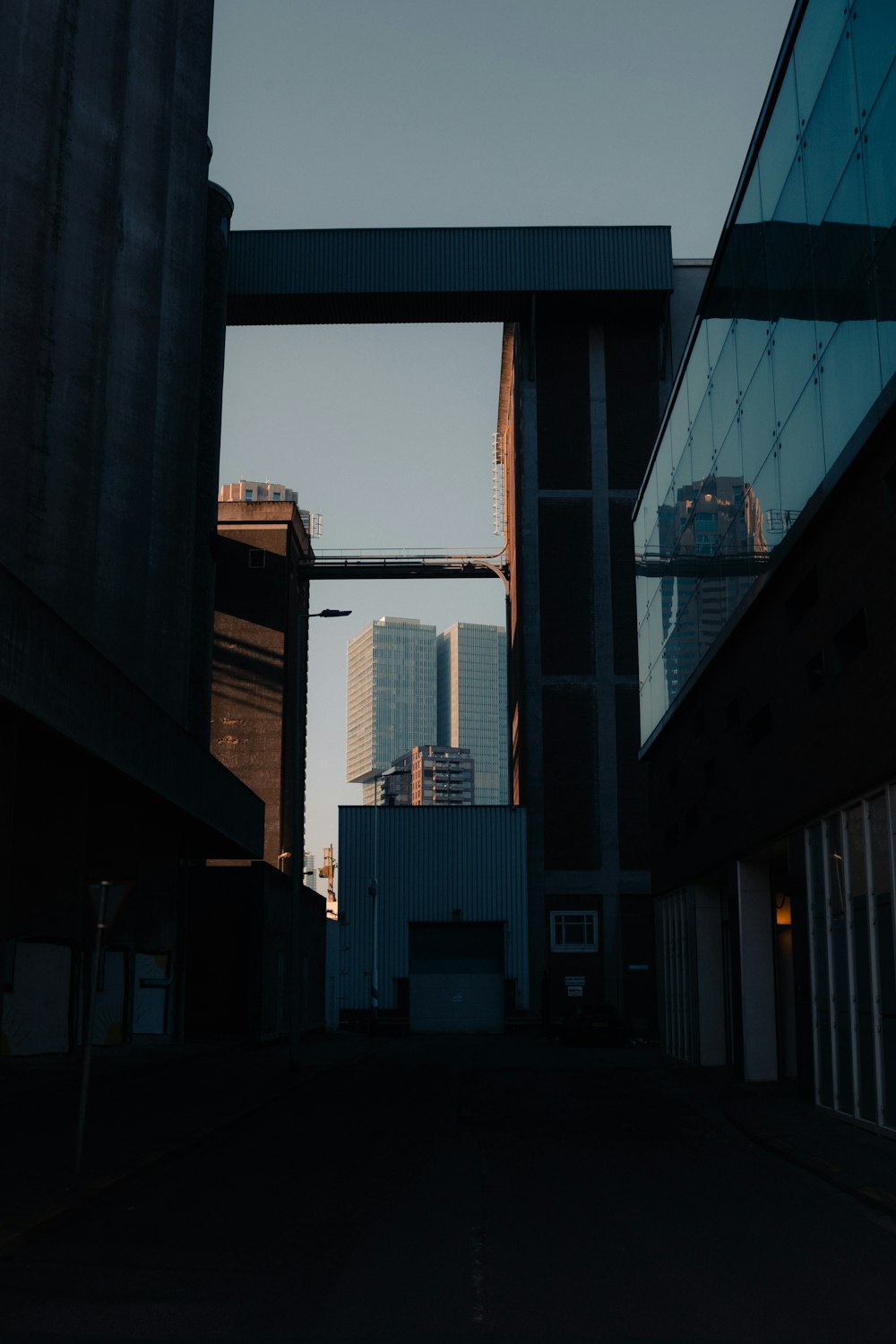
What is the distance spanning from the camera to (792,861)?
795 inches

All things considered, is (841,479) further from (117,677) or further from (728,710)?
(117,677)

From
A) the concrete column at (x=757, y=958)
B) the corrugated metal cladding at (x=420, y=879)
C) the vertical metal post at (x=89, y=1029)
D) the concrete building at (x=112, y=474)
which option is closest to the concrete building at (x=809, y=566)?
the concrete column at (x=757, y=958)

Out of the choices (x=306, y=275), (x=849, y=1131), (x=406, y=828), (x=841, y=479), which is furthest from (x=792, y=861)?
(x=306, y=275)

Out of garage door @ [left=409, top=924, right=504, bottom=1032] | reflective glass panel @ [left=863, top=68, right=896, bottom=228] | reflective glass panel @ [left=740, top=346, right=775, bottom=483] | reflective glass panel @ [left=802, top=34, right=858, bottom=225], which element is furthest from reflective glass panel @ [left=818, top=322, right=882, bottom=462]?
garage door @ [left=409, top=924, right=504, bottom=1032]

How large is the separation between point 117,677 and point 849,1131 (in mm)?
14035

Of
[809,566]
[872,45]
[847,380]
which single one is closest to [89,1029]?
[847,380]

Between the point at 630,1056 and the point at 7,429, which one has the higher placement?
the point at 7,429

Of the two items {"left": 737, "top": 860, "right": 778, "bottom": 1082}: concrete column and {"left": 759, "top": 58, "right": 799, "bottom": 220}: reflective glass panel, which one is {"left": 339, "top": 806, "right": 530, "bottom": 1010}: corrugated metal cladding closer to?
{"left": 737, "top": 860, "right": 778, "bottom": 1082}: concrete column

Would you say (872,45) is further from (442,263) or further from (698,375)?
(442,263)

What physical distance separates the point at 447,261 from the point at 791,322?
44820 millimetres

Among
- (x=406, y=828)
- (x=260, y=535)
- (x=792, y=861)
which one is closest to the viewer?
(x=792, y=861)

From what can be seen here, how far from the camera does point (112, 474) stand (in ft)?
120

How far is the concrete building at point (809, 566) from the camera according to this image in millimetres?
15438

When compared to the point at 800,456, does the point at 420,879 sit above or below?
below
